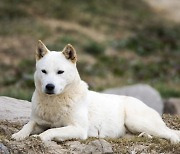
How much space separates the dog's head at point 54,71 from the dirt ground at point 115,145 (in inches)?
32.1

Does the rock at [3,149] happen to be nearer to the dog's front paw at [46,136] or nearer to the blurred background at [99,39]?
the dog's front paw at [46,136]

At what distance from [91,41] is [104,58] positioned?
1.71 m

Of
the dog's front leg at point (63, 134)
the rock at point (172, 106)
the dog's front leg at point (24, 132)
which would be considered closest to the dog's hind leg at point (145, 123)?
the dog's front leg at point (63, 134)

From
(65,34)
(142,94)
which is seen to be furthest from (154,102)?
(65,34)

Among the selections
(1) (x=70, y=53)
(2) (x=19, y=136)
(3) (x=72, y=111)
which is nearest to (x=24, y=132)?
(2) (x=19, y=136)

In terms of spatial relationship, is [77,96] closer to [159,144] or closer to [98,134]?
[98,134]

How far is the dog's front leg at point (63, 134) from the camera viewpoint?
951 cm

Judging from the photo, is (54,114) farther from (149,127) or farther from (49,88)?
(149,127)

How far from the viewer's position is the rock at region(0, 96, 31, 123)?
11.3 m

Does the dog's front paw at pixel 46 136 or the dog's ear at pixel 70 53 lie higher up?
the dog's ear at pixel 70 53

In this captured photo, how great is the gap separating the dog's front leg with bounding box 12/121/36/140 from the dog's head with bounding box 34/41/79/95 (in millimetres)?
575

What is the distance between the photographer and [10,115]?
11414mm

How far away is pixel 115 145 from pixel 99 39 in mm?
25618

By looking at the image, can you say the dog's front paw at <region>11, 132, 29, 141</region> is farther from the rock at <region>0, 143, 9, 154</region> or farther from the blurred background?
the blurred background
